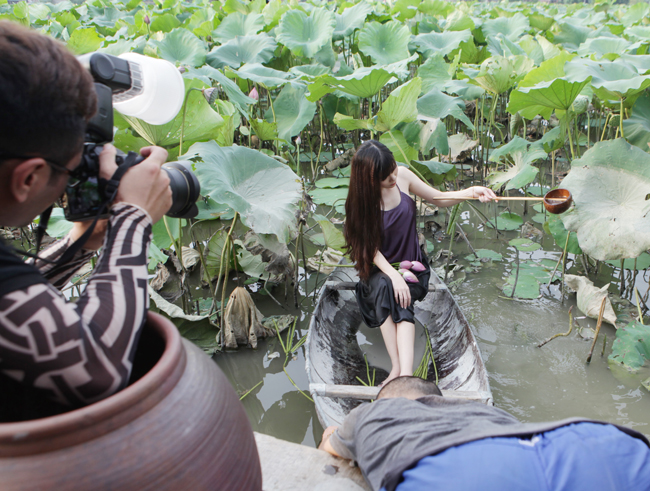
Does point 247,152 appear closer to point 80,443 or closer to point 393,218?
point 393,218

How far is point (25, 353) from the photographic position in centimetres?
60

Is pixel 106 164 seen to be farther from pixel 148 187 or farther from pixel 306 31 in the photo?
pixel 306 31

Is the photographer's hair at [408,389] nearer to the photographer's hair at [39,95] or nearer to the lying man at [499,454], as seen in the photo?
the lying man at [499,454]

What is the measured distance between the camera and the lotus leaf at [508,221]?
434 centimetres

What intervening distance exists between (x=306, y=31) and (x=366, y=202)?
3.73 metres

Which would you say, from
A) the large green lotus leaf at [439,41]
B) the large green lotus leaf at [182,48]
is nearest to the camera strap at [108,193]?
the large green lotus leaf at [182,48]

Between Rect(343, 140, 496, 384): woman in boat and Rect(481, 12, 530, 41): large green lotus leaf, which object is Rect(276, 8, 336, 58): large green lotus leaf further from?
Rect(343, 140, 496, 384): woman in boat

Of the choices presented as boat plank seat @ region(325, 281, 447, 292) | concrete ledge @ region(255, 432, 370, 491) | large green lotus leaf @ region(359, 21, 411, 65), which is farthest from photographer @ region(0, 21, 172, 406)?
large green lotus leaf @ region(359, 21, 411, 65)

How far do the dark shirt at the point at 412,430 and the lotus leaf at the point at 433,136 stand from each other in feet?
9.32

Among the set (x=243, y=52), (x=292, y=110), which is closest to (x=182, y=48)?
(x=243, y=52)

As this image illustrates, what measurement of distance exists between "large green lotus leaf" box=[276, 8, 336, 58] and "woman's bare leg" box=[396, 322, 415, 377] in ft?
12.0

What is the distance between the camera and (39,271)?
2.21 ft

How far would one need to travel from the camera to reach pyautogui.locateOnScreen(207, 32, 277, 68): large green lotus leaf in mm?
4912

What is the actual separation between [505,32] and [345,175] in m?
3.33
